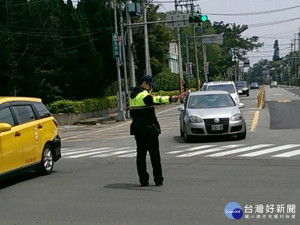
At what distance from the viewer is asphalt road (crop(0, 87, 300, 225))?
24.0 feet

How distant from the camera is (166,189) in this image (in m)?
9.20

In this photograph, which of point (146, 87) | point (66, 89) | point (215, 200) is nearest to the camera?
point (215, 200)

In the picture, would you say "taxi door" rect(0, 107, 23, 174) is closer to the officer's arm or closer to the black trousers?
the black trousers

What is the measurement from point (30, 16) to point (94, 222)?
26.5m

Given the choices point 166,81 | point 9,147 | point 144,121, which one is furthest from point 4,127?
point 166,81

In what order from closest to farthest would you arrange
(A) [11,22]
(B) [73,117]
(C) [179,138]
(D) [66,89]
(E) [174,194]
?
(E) [174,194]
(C) [179,138]
(A) [11,22]
(B) [73,117]
(D) [66,89]

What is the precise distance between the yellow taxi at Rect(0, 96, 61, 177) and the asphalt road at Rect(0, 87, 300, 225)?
35 centimetres

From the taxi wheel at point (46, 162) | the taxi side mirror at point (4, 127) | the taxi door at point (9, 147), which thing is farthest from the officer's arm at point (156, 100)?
the taxi wheel at point (46, 162)

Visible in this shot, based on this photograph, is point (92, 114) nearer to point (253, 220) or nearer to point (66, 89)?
point (66, 89)

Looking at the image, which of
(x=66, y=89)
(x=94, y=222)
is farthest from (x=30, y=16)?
(x=94, y=222)

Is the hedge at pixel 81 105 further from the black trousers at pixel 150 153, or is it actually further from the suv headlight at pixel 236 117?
the black trousers at pixel 150 153

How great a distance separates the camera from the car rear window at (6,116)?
1015cm

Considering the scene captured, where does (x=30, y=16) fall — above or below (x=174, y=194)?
above

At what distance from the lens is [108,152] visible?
15633mm
